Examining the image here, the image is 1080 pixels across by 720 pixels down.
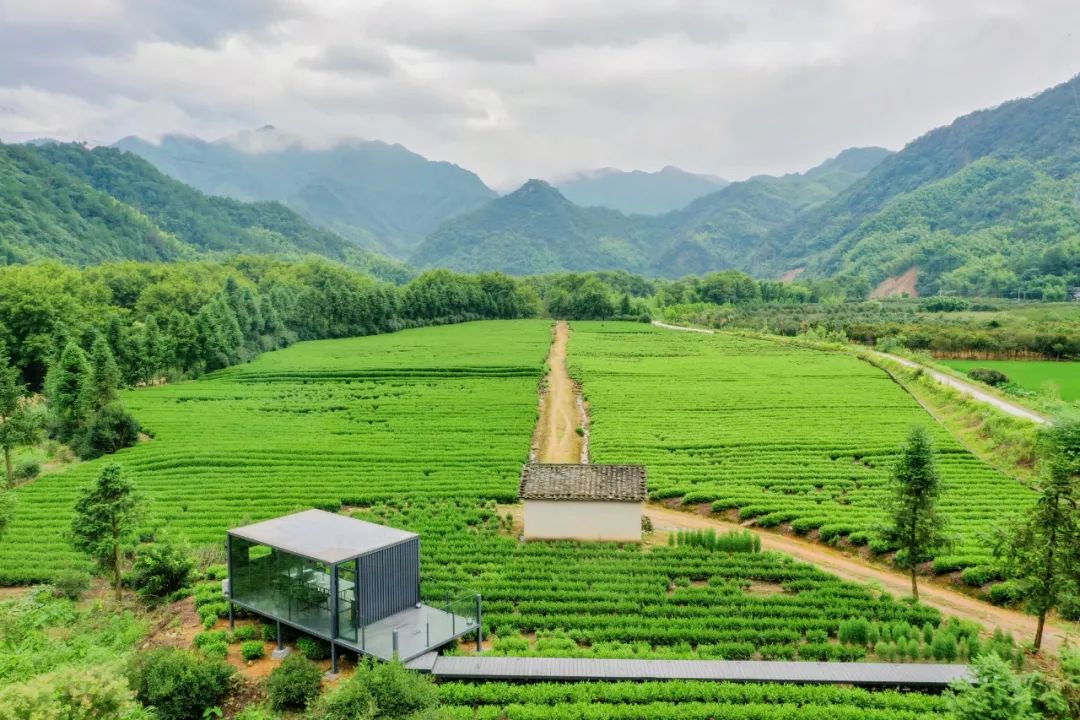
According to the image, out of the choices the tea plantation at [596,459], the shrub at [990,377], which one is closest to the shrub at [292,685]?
the tea plantation at [596,459]

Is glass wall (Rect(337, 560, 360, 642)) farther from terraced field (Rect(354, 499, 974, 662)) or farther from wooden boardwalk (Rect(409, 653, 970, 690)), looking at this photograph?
terraced field (Rect(354, 499, 974, 662))

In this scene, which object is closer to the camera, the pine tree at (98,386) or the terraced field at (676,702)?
the terraced field at (676,702)

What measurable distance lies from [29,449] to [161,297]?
61.2 meters

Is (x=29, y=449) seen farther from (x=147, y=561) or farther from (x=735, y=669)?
(x=735, y=669)

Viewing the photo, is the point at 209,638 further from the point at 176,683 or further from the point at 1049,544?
the point at 1049,544

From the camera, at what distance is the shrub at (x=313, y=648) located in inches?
728

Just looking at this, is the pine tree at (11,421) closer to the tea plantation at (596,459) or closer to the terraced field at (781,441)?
the tea plantation at (596,459)

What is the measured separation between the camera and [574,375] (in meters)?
66.2


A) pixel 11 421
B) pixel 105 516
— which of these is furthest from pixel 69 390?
pixel 105 516

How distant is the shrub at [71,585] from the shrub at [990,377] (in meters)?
73.1

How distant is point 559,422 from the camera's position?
49.7 m

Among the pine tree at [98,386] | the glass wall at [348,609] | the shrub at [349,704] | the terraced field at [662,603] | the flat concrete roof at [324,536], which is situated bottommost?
the terraced field at [662,603]

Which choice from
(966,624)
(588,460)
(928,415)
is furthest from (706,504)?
(928,415)

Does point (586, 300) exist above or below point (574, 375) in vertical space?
above
